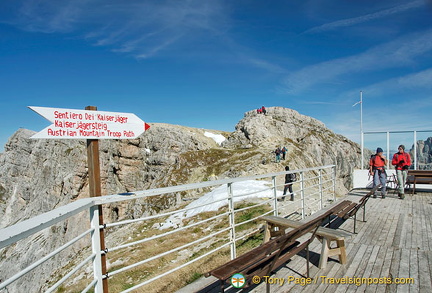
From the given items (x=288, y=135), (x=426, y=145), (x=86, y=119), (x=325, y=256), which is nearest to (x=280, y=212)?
(x=325, y=256)

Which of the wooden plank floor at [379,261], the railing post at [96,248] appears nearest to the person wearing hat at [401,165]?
Answer: the wooden plank floor at [379,261]

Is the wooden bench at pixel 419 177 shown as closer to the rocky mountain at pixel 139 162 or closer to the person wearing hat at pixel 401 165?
the person wearing hat at pixel 401 165

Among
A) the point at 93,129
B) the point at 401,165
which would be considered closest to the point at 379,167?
the point at 401,165

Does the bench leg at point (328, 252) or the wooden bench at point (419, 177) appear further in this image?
the wooden bench at point (419, 177)

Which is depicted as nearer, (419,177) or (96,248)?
(96,248)

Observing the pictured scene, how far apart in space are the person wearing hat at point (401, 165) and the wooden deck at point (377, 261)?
2.97 metres

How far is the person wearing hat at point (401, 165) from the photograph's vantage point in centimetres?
1011

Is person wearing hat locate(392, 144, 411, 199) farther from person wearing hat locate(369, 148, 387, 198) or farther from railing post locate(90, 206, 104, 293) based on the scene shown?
railing post locate(90, 206, 104, 293)

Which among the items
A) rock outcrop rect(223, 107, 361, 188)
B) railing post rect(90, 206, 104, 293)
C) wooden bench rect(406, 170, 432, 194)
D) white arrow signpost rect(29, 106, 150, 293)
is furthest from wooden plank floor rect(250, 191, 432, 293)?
rock outcrop rect(223, 107, 361, 188)

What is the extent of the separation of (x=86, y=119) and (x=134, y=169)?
5733 cm

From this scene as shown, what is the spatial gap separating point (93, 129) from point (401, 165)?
11486 millimetres

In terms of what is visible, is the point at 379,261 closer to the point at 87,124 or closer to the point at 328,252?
the point at 328,252

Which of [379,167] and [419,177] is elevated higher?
[379,167]

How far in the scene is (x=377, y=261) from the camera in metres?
4.64
